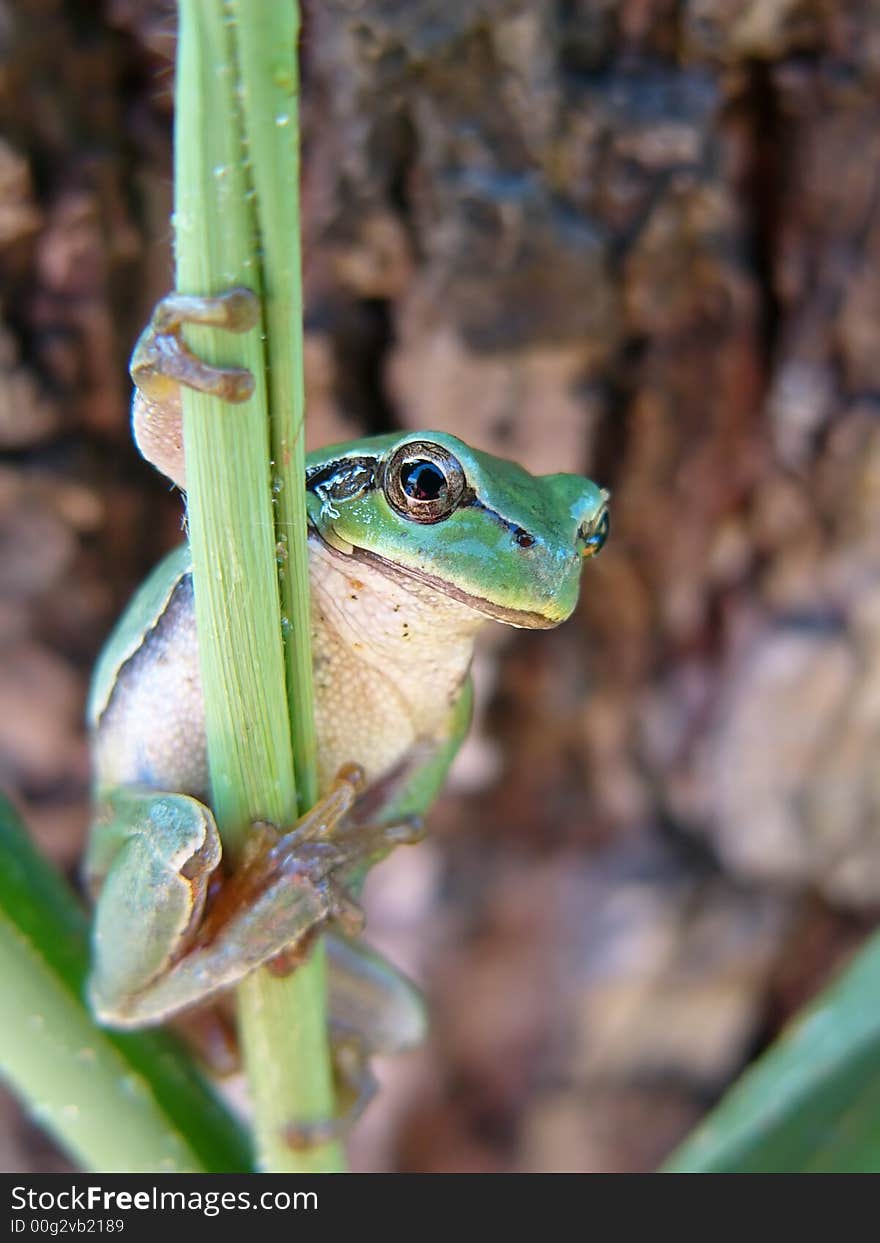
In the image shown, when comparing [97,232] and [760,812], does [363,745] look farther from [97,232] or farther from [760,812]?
[760,812]

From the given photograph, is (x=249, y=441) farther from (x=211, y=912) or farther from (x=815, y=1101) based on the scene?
(x=815, y=1101)

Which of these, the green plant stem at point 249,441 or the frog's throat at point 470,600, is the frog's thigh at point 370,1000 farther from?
the frog's throat at point 470,600

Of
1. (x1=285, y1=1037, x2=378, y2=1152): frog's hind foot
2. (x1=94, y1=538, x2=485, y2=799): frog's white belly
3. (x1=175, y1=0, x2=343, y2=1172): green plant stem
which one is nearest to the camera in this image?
(x1=175, y1=0, x2=343, y2=1172): green plant stem

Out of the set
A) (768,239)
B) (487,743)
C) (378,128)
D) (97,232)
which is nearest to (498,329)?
(378,128)

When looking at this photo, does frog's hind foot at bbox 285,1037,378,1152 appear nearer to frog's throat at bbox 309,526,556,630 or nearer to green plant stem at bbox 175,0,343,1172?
green plant stem at bbox 175,0,343,1172

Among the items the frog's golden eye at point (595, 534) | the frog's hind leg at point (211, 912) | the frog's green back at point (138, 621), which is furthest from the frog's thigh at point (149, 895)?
the frog's golden eye at point (595, 534)

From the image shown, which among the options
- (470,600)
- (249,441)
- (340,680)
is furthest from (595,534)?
(249,441)

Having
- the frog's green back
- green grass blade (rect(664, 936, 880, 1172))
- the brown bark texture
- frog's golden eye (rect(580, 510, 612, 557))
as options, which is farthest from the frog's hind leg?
the brown bark texture
